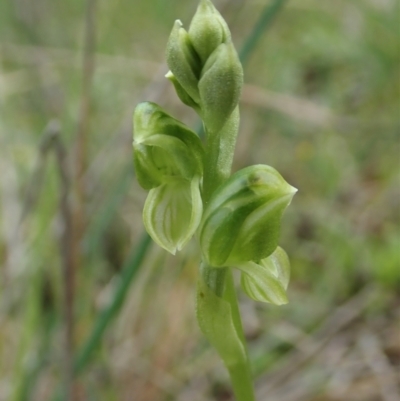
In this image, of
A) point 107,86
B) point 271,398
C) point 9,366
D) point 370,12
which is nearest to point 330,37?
point 370,12

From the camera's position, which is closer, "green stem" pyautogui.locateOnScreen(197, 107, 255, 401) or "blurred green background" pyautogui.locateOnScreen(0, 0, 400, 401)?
"green stem" pyautogui.locateOnScreen(197, 107, 255, 401)

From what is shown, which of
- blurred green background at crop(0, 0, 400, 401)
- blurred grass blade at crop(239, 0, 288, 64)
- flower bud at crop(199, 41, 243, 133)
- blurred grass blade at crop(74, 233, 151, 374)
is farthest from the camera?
blurred green background at crop(0, 0, 400, 401)

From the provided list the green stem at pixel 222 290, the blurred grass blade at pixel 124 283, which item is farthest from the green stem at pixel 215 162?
the blurred grass blade at pixel 124 283

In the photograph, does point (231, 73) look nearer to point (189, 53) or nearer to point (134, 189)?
point (189, 53)

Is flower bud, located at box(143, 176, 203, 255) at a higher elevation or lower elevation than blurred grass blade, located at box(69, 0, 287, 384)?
lower

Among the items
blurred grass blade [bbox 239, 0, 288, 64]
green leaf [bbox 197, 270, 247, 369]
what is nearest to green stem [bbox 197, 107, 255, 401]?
green leaf [bbox 197, 270, 247, 369]

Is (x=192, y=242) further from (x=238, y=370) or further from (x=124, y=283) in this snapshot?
(x=238, y=370)

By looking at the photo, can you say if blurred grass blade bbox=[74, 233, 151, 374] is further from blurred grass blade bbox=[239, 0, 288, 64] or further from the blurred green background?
blurred grass blade bbox=[239, 0, 288, 64]
